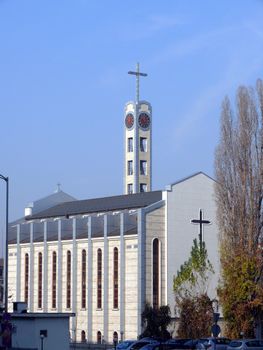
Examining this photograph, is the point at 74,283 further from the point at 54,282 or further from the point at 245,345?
the point at 245,345

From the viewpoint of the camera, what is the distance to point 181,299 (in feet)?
235

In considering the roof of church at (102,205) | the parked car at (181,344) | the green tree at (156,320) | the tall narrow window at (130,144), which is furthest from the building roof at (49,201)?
the parked car at (181,344)

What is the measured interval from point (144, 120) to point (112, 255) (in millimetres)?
41381

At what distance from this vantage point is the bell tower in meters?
117

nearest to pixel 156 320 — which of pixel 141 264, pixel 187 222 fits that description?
pixel 141 264

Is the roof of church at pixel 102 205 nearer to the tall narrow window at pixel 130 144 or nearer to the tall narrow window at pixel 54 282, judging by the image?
the tall narrow window at pixel 54 282

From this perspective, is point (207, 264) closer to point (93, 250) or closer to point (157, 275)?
point (157, 275)

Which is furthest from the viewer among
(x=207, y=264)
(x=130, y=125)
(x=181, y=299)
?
(x=130, y=125)

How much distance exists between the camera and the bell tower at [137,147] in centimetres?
11700

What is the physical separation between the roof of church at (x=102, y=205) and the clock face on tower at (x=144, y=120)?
2398 cm

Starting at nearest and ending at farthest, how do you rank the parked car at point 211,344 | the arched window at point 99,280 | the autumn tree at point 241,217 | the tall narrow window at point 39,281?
1. the parked car at point 211,344
2. the autumn tree at point 241,217
3. the arched window at point 99,280
4. the tall narrow window at point 39,281

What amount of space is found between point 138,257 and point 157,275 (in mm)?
2536

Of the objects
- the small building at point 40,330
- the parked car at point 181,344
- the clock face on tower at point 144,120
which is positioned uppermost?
the clock face on tower at point 144,120

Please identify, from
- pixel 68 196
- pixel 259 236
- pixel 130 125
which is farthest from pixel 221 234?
pixel 130 125
